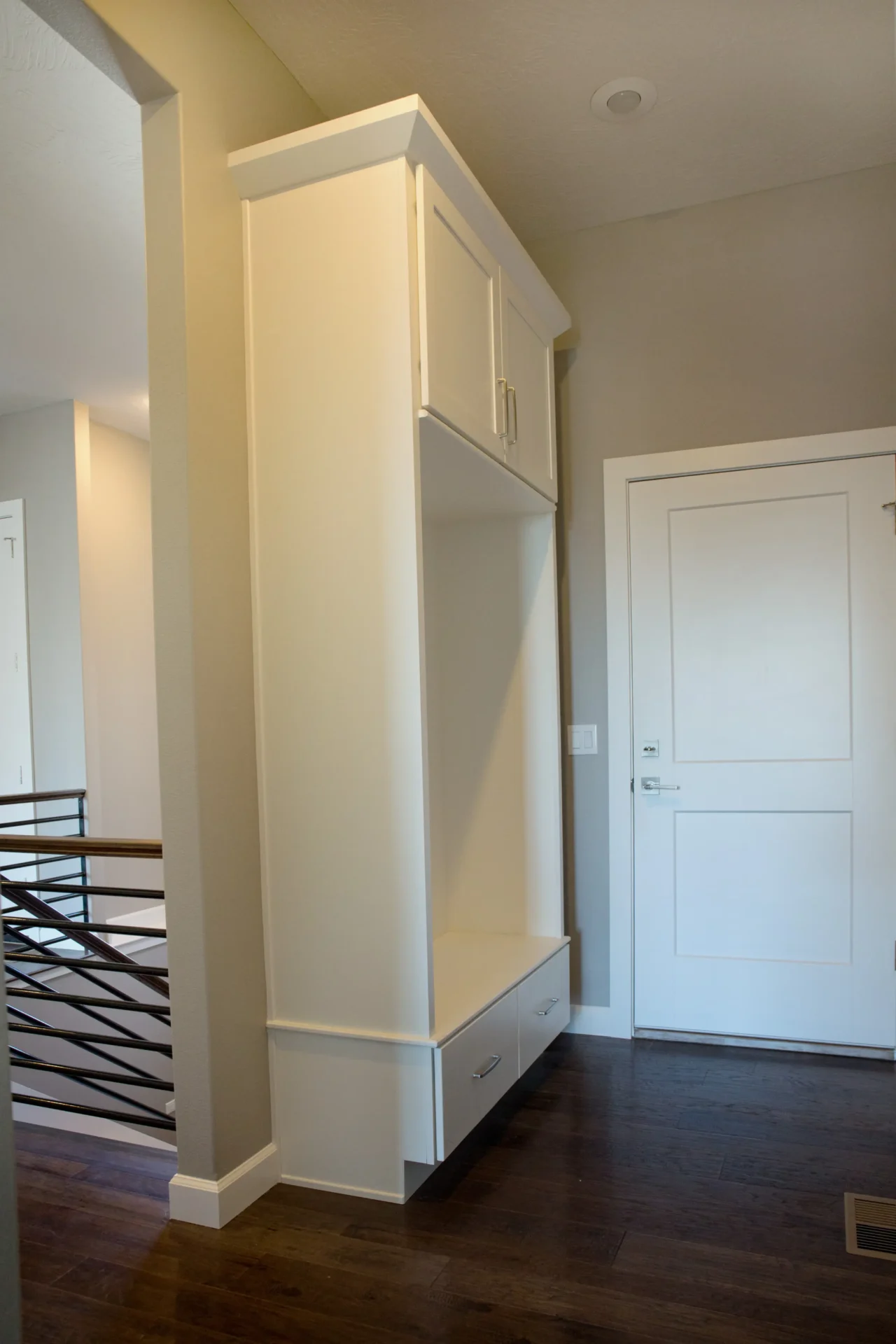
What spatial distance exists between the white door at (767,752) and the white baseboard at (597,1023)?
81 mm

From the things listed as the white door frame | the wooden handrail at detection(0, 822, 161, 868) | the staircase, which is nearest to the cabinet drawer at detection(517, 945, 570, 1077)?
the white door frame

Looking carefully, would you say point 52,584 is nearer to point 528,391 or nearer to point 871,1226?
point 528,391

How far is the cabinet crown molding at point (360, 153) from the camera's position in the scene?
6.94ft

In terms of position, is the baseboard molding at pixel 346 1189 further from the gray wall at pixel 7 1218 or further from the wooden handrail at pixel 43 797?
the wooden handrail at pixel 43 797

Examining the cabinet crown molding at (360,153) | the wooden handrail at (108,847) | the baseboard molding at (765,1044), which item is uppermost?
the cabinet crown molding at (360,153)

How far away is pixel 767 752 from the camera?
321cm

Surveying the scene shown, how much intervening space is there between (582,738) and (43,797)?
8.70 ft

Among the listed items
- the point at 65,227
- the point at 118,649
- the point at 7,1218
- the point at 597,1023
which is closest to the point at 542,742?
the point at 597,1023

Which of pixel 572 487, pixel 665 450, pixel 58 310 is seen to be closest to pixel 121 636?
pixel 58 310

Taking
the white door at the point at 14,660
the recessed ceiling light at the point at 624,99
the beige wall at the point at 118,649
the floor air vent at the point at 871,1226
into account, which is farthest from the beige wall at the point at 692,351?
the white door at the point at 14,660

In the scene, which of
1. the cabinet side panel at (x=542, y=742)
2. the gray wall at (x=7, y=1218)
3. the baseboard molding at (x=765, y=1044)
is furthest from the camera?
the cabinet side panel at (x=542, y=742)

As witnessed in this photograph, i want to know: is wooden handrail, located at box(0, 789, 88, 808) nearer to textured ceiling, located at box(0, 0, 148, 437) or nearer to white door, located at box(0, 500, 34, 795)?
white door, located at box(0, 500, 34, 795)

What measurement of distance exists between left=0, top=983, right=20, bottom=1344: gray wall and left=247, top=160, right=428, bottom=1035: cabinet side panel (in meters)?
1.08

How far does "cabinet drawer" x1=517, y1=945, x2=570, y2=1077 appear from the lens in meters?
2.77
